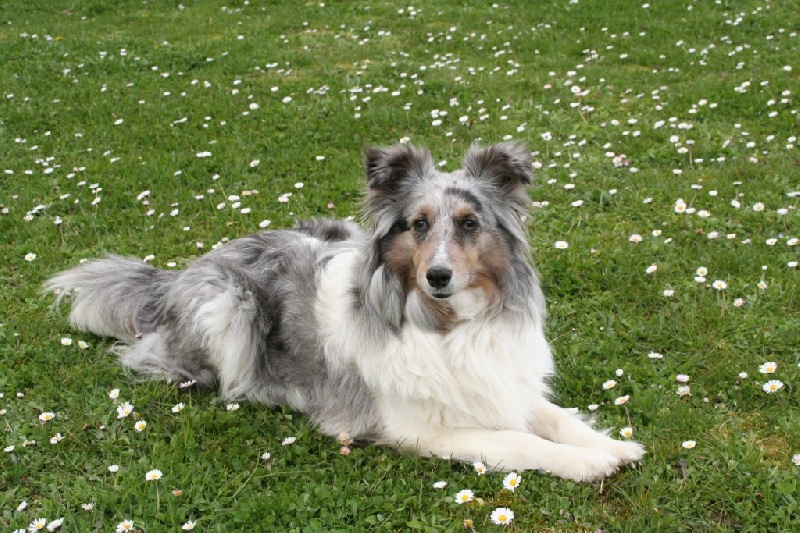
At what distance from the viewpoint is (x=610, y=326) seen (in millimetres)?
5438

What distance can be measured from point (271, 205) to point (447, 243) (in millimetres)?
3851

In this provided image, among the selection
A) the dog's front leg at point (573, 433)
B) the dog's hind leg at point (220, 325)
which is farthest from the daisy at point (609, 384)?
the dog's hind leg at point (220, 325)

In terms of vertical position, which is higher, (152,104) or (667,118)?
(152,104)

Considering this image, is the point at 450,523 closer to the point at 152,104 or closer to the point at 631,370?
the point at 631,370

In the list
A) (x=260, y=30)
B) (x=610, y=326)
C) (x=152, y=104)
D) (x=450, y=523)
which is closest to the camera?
(x=450, y=523)

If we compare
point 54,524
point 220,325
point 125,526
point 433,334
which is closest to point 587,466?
point 433,334

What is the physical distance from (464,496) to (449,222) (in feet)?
4.55

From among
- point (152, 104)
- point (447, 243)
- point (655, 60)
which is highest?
point (447, 243)

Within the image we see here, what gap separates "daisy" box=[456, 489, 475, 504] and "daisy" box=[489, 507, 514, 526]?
0.17m

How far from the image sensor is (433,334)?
14.1 ft

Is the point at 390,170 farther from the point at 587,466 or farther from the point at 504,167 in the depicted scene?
the point at 587,466

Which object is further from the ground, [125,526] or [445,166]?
[125,526]

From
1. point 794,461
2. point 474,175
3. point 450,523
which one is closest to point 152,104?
point 474,175

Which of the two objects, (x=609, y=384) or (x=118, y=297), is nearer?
(x=609, y=384)
